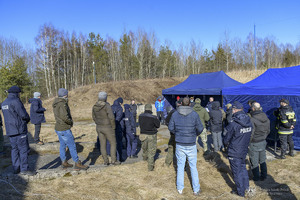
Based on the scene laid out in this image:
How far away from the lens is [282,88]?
257 inches

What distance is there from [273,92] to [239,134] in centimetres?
419

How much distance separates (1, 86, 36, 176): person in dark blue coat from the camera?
13.2 feet

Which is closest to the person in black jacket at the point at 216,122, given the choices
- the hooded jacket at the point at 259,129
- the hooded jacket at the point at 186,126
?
the hooded jacket at the point at 259,129

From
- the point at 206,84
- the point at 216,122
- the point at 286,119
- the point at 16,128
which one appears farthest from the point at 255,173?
the point at 206,84

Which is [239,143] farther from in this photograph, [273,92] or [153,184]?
[273,92]

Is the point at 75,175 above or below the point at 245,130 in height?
below

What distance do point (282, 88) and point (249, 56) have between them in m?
31.3

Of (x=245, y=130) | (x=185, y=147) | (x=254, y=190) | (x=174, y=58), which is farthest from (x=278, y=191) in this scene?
(x=174, y=58)

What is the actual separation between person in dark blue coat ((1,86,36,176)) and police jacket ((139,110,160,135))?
2.41 metres

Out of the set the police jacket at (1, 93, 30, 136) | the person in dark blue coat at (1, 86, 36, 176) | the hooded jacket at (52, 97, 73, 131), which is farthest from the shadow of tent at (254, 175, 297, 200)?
the police jacket at (1, 93, 30, 136)

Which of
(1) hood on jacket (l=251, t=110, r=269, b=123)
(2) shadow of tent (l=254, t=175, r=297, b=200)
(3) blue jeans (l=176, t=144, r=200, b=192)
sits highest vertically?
(1) hood on jacket (l=251, t=110, r=269, b=123)

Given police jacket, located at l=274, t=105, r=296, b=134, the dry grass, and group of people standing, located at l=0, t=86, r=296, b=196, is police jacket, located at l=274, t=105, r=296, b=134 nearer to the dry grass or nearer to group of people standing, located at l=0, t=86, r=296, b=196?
group of people standing, located at l=0, t=86, r=296, b=196

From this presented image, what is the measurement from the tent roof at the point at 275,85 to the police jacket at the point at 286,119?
1.10 meters

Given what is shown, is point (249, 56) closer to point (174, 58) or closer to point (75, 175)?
point (174, 58)
